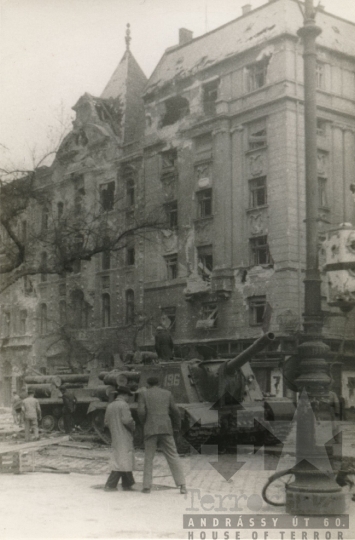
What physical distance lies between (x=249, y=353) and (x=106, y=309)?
2497 centimetres

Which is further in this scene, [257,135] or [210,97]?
[210,97]

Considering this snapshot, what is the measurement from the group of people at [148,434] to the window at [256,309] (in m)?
19.3

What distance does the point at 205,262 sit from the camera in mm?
33156

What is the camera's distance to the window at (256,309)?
30719 mm

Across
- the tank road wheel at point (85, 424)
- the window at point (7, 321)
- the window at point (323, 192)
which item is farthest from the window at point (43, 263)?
the window at point (323, 192)

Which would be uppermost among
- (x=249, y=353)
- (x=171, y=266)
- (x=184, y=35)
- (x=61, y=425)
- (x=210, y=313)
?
(x=184, y=35)

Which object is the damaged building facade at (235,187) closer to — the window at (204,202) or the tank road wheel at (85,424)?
the window at (204,202)

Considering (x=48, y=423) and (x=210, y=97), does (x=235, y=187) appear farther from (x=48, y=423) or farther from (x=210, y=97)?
(x=48, y=423)

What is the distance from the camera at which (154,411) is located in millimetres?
11180

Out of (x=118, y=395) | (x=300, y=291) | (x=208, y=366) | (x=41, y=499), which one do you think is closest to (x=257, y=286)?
(x=300, y=291)

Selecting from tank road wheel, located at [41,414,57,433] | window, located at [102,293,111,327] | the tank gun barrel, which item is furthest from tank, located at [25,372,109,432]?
window, located at [102,293,111,327]

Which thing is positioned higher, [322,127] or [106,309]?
[322,127]

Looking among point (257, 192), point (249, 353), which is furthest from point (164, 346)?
point (257, 192)

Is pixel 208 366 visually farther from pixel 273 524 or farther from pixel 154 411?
pixel 273 524
